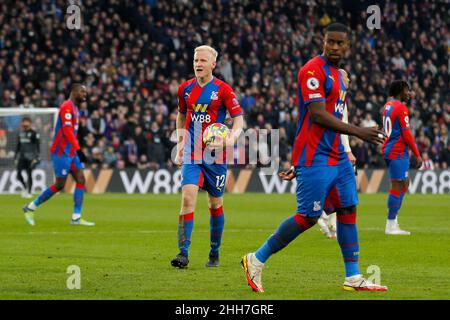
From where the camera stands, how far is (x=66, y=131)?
16734mm

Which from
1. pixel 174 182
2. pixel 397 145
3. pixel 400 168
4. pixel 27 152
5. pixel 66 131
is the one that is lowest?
pixel 174 182

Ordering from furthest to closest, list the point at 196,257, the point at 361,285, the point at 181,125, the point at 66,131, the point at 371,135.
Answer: the point at 66,131
the point at 196,257
the point at 181,125
the point at 361,285
the point at 371,135

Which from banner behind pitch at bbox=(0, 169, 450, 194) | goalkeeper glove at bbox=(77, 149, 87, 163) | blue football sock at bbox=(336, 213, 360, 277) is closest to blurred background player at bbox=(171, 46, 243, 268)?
blue football sock at bbox=(336, 213, 360, 277)

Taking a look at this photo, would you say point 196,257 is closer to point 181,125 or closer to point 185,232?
point 185,232

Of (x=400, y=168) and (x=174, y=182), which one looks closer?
(x=400, y=168)

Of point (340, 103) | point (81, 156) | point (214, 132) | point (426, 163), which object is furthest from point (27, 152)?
point (340, 103)

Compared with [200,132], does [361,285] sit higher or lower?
lower

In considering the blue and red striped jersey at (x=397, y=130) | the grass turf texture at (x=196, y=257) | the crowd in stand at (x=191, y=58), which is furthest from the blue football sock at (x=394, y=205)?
the crowd in stand at (x=191, y=58)

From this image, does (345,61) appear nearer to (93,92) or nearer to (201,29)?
(201,29)

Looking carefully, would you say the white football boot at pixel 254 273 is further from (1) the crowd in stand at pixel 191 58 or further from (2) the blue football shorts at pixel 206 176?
(1) the crowd in stand at pixel 191 58

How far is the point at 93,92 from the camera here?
98.8ft

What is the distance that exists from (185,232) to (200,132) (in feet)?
3.54
